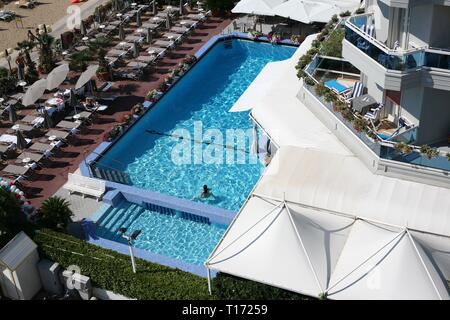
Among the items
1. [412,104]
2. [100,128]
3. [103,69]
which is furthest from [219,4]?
[412,104]

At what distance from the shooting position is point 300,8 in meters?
38.0

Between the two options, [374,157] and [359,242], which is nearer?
[359,242]

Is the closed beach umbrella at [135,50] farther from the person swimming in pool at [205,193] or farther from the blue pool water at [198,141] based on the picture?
the person swimming in pool at [205,193]

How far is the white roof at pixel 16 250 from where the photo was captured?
69.3 feet

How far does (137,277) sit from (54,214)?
4939 mm

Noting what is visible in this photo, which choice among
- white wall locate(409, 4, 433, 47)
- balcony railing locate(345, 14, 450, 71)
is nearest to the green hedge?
balcony railing locate(345, 14, 450, 71)

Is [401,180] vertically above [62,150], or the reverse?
[401,180]

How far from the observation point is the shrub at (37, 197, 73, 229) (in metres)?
23.7

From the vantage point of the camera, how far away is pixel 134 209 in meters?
26.4

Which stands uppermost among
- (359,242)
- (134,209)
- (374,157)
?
(374,157)

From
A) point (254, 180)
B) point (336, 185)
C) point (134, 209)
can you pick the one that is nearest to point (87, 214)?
point (134, 209)

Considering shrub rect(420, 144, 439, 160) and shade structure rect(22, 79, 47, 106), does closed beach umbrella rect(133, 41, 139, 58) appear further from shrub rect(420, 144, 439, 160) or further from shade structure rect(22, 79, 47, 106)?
shrub rect(420, 144, 439, 160)

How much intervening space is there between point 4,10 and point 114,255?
31220 millimetres

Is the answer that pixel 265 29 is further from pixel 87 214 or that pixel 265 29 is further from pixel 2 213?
pixel 2 213
